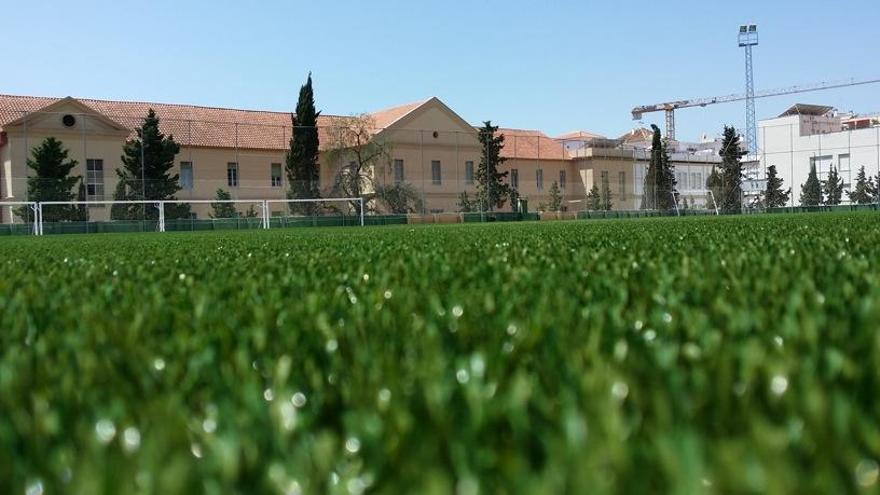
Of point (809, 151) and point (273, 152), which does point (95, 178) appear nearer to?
point (273, 152)

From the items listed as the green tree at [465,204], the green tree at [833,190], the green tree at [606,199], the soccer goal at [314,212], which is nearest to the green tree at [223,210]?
the soccer goal at [314,212]

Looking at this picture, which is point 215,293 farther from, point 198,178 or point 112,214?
point 198,178

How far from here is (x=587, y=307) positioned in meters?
1.77

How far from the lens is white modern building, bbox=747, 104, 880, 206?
161 feet

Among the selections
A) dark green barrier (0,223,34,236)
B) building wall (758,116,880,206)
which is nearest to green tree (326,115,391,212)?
dark green barrier (0,223,34,236)

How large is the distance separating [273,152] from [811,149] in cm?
3456

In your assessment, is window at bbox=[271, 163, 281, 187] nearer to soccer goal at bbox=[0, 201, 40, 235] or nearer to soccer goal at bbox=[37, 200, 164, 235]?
soccer goal at bbox=[37, 200, 164, 235]

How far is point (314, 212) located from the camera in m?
28.4

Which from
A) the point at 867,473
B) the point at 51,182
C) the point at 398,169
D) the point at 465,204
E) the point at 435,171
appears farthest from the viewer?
the point at 435,171

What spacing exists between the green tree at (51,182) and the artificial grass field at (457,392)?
23181 millimetres

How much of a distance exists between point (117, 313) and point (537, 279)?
3.89 ft

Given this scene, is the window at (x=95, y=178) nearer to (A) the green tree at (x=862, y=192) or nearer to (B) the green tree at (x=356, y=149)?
(B) the green tree at (x=356, y=149)

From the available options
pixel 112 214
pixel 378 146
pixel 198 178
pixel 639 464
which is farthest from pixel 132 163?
pixel 639 464

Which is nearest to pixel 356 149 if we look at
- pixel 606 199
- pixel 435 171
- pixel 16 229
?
pixel 435 171
